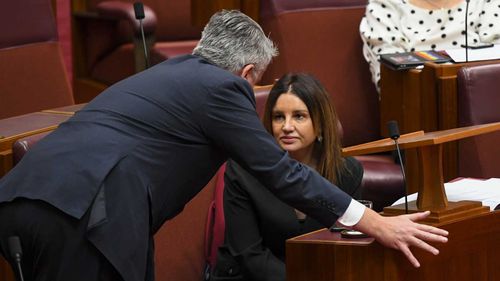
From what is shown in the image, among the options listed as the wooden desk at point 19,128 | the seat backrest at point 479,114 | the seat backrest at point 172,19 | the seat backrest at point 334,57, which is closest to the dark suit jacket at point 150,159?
the wooden desk at point 19,128

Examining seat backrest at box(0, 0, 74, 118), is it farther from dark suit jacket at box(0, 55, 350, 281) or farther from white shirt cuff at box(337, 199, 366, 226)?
white shirt cuff at box(337, 199, 366, 226)

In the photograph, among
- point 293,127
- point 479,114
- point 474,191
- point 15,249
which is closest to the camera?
point 15,249

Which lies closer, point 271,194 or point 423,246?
point 423,246

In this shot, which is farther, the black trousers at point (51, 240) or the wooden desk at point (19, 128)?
the wooden desk at point (19, 128)

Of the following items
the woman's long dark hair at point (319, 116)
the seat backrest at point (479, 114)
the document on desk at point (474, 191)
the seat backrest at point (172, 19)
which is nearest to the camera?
the document on desk at point (474, 191)

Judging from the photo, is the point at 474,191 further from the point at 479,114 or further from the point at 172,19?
the point at 172,19

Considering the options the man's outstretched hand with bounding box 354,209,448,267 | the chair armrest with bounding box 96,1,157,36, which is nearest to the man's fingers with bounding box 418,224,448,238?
the man's outstretched hand with bounding box 354,209,448,267

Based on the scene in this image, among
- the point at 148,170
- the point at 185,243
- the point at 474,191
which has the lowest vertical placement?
the point at 185,243

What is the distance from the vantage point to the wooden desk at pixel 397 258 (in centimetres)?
105

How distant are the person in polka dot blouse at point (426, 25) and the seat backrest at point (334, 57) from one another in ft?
0.20

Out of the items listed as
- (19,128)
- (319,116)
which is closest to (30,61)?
(19,128)

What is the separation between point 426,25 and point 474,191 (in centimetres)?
62

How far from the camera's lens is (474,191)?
1259 mm

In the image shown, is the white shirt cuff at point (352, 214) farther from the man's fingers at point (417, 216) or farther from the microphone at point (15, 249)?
the microphone at point (15, 249)
